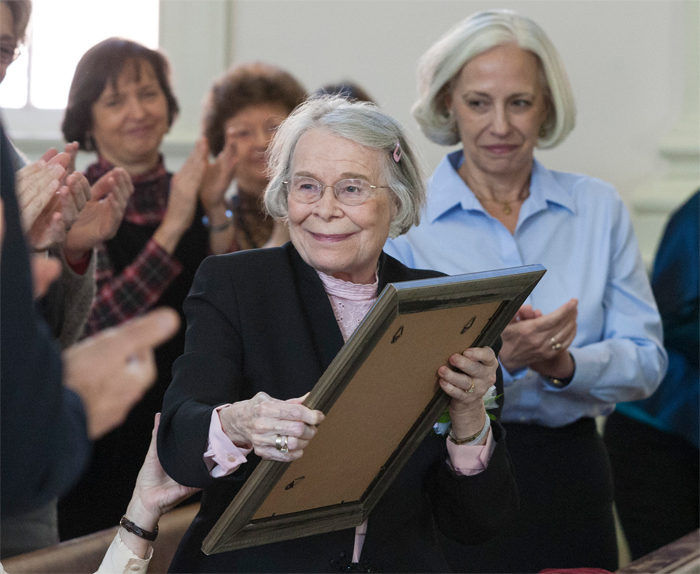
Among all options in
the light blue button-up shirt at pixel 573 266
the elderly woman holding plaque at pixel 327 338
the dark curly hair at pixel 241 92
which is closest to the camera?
the elderly woman holding plaque at pixel 327 338

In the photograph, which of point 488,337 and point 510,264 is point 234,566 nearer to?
point 488,337

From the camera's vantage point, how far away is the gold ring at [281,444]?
0.89 m

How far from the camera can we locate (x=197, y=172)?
5.41 feet

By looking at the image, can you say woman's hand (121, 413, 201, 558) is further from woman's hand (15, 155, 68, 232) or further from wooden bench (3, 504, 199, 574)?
woman's hand (15, 155, 68, 232)

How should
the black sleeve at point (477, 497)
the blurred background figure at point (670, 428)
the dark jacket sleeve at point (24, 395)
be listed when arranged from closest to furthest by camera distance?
the dark jacket sleeve at point (24, 395), the black sleeve at point (477, 497), the blurred background figure at point (670, 428)

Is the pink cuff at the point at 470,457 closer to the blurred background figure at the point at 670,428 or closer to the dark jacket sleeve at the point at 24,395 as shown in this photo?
the dark jacket sleeve at the point at 24,395

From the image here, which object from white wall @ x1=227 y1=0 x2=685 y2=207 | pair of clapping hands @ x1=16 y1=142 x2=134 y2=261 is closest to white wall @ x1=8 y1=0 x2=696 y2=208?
white wall @ x1=227 y1=0 x2=685 y2=207

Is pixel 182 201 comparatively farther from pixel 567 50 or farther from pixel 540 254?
pixel 567 50

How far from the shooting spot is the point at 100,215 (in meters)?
1.33

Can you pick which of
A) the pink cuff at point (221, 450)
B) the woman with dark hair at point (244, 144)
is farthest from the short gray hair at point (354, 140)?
the pink cuff at point (221, 450)

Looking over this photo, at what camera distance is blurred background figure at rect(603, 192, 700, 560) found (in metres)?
2.20

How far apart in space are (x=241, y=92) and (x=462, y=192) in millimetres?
708

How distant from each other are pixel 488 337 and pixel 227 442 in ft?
1.25

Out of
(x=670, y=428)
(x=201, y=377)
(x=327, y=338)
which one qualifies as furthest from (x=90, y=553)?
(x=670, y=428)
